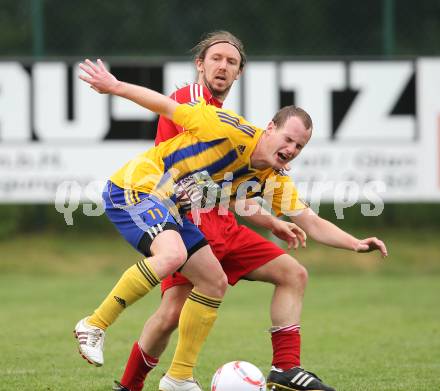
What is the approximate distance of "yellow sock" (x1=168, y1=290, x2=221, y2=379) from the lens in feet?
17.1

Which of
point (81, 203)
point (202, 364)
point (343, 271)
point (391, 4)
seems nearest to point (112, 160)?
point (81, 203)

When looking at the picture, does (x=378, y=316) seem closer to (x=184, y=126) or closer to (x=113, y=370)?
(x=113, y=370)

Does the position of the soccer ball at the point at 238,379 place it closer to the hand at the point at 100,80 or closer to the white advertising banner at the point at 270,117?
the hand at the point at 100,80

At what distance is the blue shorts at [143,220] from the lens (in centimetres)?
505

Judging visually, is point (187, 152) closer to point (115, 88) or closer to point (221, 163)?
point (221, 163)

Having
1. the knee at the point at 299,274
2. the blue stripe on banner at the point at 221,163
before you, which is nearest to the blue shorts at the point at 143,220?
the blue stripe on banner at the point at 221,163

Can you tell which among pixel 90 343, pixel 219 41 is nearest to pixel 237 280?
pixel 90 343

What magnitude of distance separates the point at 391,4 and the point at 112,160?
4.38m

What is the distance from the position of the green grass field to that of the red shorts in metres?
0.83

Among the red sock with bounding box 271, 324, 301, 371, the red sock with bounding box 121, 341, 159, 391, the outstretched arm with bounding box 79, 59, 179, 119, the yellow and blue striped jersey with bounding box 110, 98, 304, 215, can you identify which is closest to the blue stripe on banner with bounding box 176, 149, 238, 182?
the yellow and blue striped jersey with bounding box 110, 98, 304, 215

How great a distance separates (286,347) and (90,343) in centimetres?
115

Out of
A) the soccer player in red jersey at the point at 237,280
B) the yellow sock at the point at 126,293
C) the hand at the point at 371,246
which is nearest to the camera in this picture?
the yellow sock at the point at 126,293

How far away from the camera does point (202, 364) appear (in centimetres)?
671

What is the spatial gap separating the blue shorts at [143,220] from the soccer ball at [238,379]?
2.09ft
